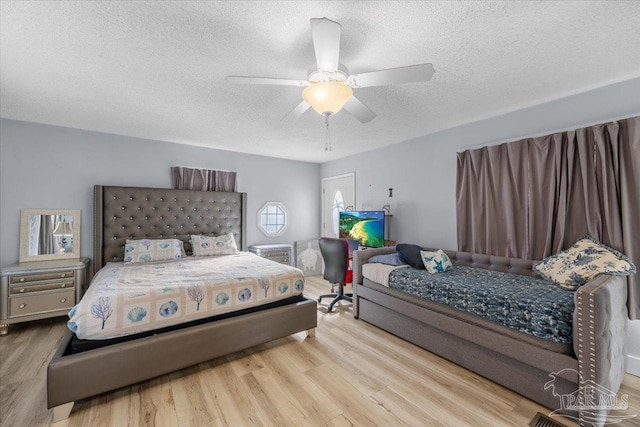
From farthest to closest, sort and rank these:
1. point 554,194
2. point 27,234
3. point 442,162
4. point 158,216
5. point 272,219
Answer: point 272,219, point 158,216, point 442,162, point 27,234, point 554,194

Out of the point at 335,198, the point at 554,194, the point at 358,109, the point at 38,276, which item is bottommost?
the point at 38,276

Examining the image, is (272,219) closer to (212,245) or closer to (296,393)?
(212,245)

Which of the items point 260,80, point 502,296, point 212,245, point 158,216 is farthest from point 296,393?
point 158,216

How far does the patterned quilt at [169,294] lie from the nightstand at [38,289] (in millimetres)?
620

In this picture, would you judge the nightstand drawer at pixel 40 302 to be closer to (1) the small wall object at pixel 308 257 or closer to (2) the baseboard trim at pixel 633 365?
(1) the small wall object at pixel 308 257

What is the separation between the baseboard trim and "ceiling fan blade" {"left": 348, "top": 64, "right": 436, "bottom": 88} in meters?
2.86

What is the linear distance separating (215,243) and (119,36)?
9.35 ft

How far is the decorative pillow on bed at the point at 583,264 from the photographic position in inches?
77.0

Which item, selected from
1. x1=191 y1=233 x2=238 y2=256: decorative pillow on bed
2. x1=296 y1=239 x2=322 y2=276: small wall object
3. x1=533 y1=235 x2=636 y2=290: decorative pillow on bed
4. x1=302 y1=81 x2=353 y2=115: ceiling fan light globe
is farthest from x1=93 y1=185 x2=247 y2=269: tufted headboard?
x1=533 y1=235 x2=636 y2=290: decorative pillow on bed

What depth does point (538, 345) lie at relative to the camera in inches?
70.3

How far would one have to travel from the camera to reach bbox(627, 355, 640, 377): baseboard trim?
2.12 m

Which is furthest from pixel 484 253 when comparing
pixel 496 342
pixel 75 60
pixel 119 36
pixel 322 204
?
pixel 75 60

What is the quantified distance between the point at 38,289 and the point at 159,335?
2.12 meters

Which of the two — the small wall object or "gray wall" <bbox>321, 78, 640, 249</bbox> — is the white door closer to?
"gray wall" <bbox>321, 78, 640, 249</bbox>
